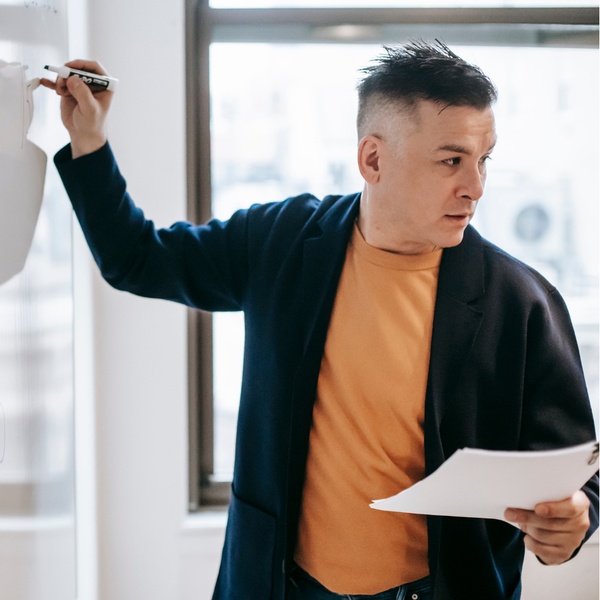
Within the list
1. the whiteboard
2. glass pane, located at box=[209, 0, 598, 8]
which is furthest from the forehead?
glass pane, located at box=[209, 0, 598, 8]

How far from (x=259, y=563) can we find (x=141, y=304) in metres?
0.84

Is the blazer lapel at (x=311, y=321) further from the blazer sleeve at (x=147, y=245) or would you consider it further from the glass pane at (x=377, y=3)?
the glass pane at (x=377, y=3)

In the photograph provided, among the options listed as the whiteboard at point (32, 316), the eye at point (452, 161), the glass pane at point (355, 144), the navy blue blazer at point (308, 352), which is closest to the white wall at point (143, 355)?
the glass pane at point (355, 144)

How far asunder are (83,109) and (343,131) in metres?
0.98

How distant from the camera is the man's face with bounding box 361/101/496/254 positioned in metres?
0.88

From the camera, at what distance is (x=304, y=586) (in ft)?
3.11

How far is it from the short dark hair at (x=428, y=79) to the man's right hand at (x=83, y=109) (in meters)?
0.51

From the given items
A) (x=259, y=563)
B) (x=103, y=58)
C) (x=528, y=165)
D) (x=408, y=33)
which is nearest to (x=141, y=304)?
(x=103, y=58)

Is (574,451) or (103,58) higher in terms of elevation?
(103,58)

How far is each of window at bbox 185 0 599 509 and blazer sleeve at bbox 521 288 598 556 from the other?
91cm

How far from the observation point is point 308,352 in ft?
3.01

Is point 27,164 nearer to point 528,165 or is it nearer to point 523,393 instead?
point 523,393

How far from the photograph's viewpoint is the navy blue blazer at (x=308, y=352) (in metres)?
0.88

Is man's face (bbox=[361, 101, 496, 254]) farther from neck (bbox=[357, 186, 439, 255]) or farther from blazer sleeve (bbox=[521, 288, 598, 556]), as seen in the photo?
blazer sleeve (bbox=[521, 288, 598, 556])
